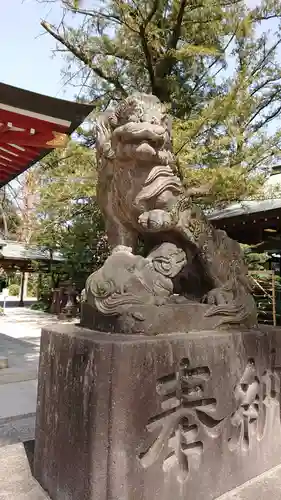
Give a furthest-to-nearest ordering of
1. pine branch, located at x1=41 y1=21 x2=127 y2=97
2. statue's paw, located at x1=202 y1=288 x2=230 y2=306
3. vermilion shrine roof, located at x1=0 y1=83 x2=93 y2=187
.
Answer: pine branch, located at x1=41 y1=21 x2=127 y2=97 → vermilion shrine roof, located at x1=0 y1=83 x2=93 y2=187 → statue's paw, located at x1=202 y1=288 x2=230 y2=306

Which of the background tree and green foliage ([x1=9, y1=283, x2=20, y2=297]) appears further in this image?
green foliage ([x1=9, y1=283, x2=20, y2=297])

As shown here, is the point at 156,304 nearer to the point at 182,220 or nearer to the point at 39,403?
the point at 182,220

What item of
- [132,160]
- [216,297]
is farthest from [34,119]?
[216,297]

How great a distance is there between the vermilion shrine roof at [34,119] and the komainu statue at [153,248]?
2.05 metres

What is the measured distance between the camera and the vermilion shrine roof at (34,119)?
381 centimetres

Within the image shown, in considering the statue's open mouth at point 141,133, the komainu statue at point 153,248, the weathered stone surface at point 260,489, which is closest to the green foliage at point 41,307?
the komainu statue at point 153,248

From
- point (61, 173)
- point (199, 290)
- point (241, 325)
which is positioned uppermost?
point (61, 173)

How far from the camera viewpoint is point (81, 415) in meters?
1.64

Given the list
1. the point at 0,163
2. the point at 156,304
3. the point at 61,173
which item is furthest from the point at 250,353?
the point at 61,173

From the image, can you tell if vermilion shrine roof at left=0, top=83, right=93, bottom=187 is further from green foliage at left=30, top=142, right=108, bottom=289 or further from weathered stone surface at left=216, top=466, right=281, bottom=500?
weathered stone surface at left=216, top=466, right=281, bottom=500

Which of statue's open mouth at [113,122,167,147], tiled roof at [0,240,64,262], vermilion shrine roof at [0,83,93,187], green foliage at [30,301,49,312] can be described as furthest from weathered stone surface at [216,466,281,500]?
tiled roof at [0,240,64,262]

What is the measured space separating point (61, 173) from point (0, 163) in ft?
6.24

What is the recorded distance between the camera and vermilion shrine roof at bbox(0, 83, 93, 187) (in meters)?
3.81

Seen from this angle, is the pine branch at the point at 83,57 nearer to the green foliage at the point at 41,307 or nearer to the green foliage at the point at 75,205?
the green foliage at the point at 75,205
